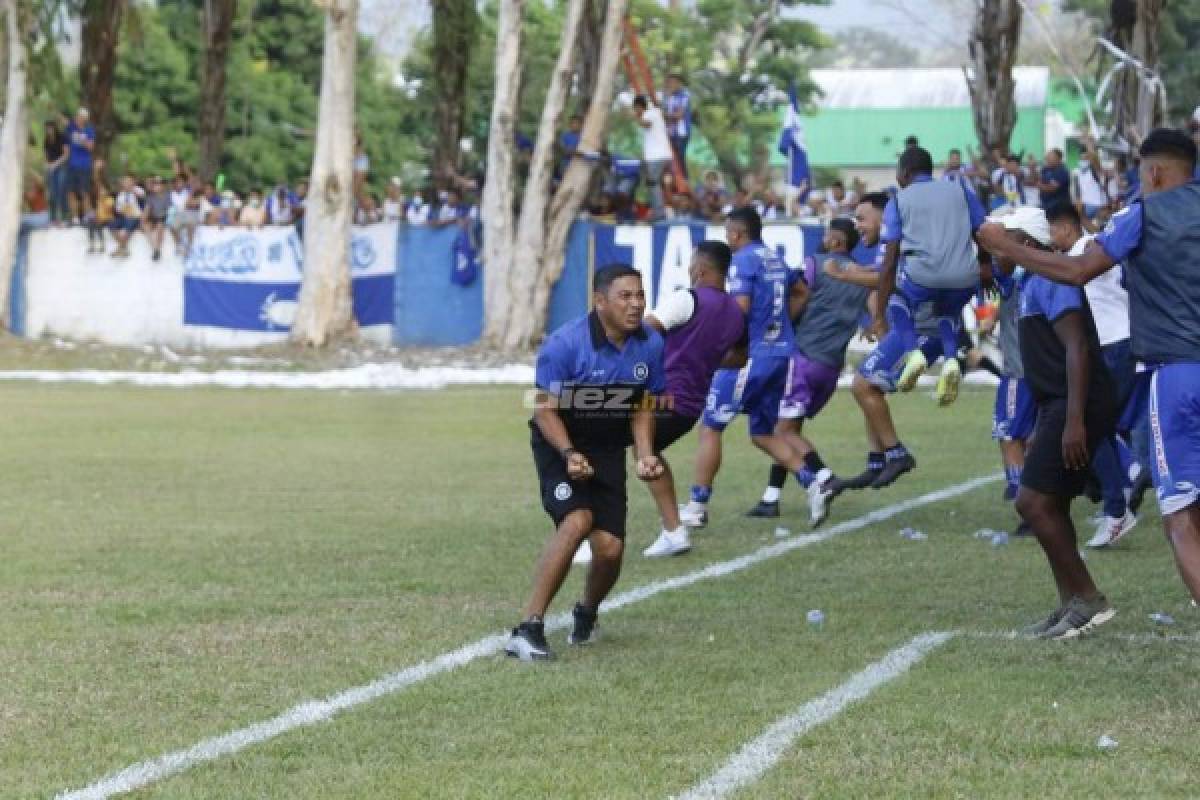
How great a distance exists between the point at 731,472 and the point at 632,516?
3699 millimetres

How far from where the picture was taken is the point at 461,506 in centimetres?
1593

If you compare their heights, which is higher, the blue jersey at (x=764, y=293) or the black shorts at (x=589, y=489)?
the blue jersey at (x=764, y=293)

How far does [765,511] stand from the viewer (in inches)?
607

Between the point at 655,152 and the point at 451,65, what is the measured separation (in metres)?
8.51

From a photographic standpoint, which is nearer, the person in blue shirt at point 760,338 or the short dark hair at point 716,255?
the short dark hair at point 716,255

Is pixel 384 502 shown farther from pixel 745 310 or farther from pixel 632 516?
pixel 745 310

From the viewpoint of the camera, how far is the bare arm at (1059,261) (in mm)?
8391

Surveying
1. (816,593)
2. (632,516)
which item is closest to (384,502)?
(632,516)

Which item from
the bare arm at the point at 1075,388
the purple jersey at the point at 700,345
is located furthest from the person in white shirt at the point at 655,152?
the bare arm at the point at 1075,388

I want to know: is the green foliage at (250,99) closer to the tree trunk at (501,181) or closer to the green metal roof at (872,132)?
the green metal roof at (872,132)

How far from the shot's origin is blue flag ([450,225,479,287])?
35969mm

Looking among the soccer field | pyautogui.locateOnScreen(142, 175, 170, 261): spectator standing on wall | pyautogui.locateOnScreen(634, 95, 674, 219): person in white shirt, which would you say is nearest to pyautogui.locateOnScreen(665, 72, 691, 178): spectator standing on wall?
pyautogui.locateOnScreen(634, 95, 674, 219): person in white shirt

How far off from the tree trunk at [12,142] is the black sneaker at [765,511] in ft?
81.8

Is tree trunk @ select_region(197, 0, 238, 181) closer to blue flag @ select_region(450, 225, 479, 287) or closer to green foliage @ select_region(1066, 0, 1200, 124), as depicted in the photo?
blue flag @ select_region(450, 225, 479, 287)
